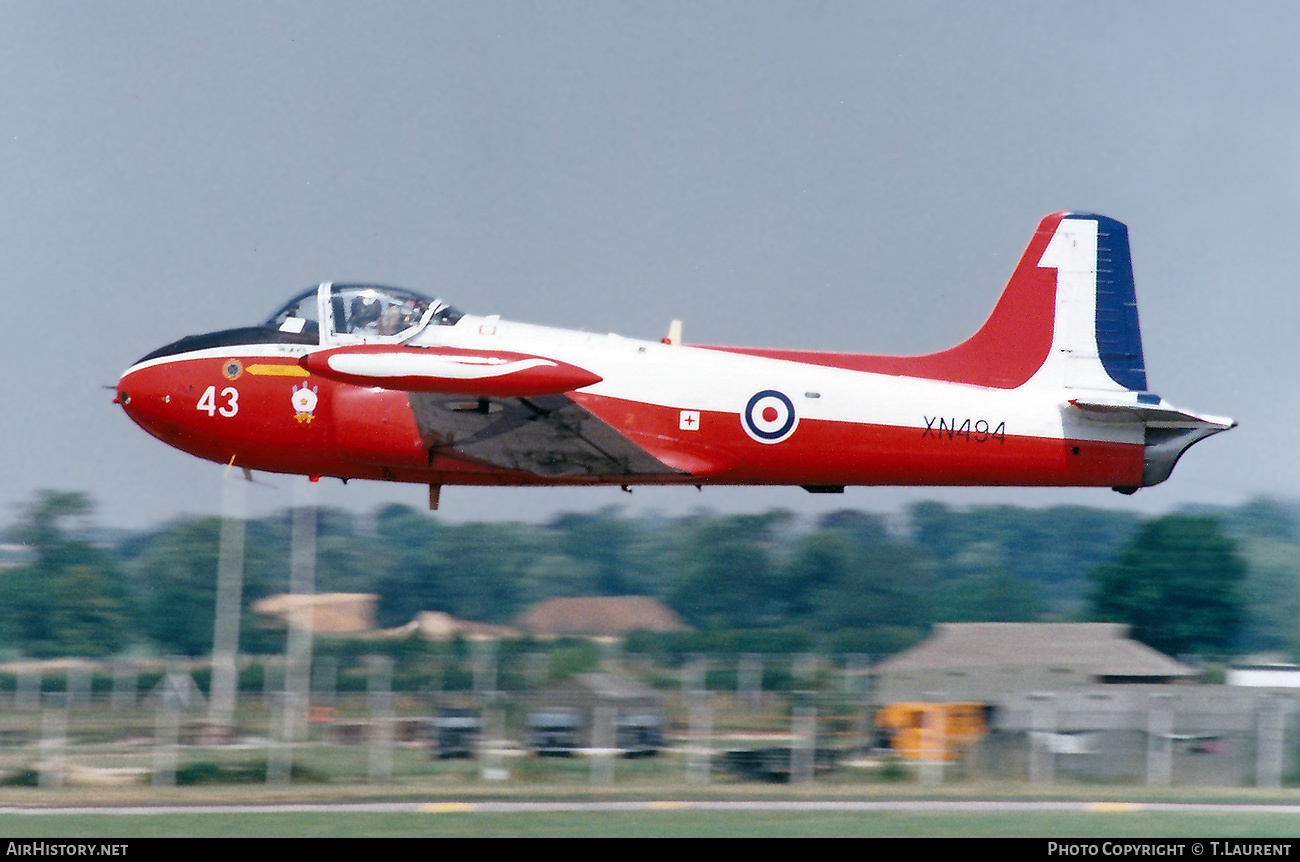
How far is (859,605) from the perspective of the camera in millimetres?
33469

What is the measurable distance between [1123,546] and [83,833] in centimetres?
3180

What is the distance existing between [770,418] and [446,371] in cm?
340

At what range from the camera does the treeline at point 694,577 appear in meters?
34.1

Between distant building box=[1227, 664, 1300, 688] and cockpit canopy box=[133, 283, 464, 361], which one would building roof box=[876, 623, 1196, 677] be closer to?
distant building box=[1227, 664, 1300, 688]

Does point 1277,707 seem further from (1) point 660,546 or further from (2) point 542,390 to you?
(1) point 660,546

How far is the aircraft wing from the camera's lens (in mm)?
13281

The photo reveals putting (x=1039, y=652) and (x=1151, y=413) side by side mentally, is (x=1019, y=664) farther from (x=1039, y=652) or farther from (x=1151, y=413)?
(x=1151, y=413)

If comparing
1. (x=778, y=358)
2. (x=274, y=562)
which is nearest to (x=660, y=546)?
(x=274, y=562)

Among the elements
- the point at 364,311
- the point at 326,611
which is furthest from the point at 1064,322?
the point at 326,611

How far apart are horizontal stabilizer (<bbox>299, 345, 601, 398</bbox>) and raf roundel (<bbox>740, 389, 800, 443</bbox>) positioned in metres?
Answer: 1.81

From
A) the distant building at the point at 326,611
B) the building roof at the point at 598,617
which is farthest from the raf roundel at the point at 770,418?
the distant building at the point at 326,611

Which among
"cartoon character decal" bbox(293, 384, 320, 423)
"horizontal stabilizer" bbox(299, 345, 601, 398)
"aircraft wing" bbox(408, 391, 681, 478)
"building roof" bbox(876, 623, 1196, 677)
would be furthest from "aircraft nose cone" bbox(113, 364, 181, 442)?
"building roof" bbox(876, 623, 1196, 677)

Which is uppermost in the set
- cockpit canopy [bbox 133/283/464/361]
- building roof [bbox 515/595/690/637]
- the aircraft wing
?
cockpit canopy [bbox 133/283/464/361]

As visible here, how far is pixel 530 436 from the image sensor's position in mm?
13523
